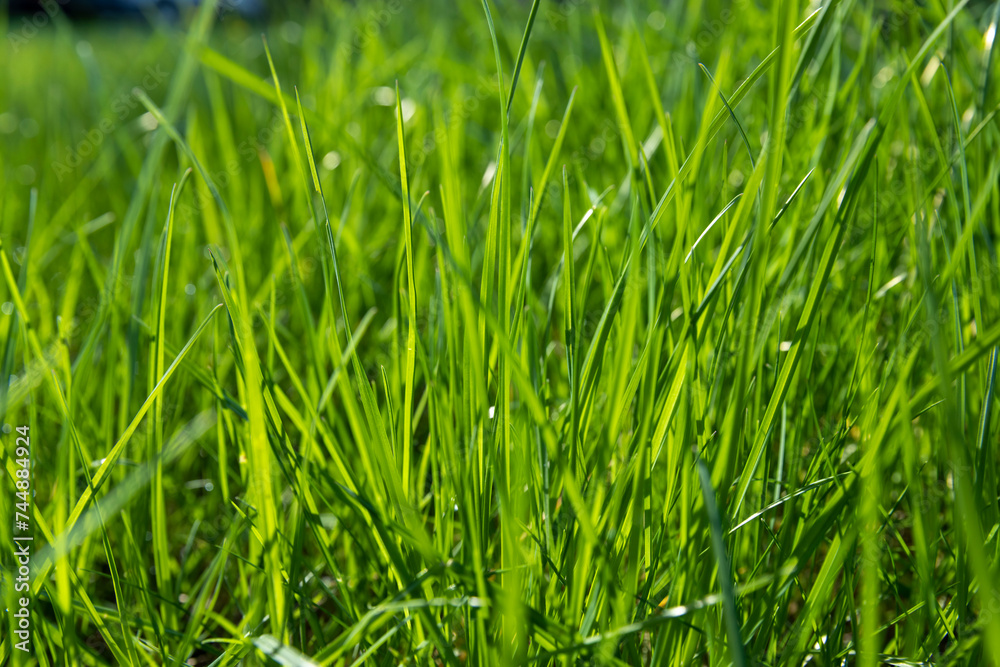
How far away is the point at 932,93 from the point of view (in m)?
0.92

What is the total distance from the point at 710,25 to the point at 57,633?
4.71ft

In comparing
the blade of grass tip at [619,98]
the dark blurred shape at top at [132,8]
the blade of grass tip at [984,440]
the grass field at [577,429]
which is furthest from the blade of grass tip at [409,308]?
the dark blurred shape at top at [132,8]

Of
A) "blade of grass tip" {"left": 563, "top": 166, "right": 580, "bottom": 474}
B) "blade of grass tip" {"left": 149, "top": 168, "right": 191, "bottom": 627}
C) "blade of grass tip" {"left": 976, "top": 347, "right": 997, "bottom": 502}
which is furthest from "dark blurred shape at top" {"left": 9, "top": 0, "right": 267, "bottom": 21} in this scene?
"blade of grass tip" {"left": 976, "top": 347, "right": 997, "bottom": 502}

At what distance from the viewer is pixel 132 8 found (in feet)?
14.7

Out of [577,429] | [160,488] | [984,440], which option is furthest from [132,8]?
[984,440]

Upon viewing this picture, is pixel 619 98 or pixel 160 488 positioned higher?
pixel 619 98

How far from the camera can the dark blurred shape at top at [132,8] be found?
1.28 m

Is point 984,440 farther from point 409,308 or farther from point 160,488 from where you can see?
point 160,488

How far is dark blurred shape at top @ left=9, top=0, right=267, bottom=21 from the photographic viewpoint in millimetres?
1279

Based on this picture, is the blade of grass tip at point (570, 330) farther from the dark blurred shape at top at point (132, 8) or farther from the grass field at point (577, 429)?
the dark blurred shape at top at point (132, 8)

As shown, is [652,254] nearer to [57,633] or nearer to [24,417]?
[57,633]

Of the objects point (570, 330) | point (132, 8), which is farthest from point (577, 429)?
point (132, 8)

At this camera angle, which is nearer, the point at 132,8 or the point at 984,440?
the point at 984,440

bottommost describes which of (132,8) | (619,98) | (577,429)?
(132,8)
